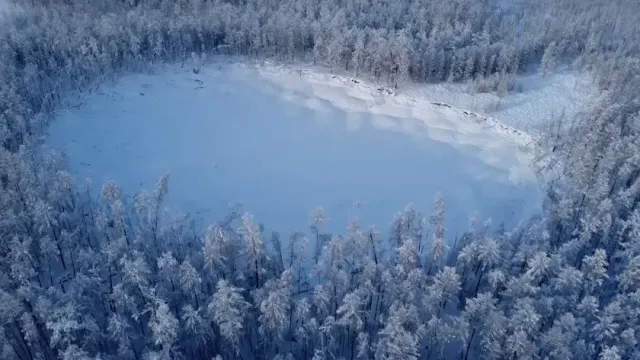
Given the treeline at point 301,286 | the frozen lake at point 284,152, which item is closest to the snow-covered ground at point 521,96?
the frozen lake at point 284,152

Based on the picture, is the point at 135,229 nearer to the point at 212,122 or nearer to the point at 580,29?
the point at 212,122

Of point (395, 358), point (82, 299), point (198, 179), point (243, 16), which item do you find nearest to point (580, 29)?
point (243, 16)

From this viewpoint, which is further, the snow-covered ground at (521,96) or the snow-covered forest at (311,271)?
the snow-covered ground at (521,96)

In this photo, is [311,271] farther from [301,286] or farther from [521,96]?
[521,96]

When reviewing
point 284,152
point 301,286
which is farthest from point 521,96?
point 301,286

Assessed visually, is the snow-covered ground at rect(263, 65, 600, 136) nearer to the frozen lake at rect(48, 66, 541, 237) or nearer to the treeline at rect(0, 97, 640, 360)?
the frozen lake at rect(48, 66, 541, 237)

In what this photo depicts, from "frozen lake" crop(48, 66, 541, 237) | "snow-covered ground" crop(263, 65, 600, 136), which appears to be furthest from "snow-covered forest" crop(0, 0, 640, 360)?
"frozen lake" crop(48, 66, 541, 237)

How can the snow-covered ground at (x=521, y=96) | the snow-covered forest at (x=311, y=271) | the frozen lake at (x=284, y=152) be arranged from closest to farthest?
the snow-covered forest at (x=311, y=271)
the frozen lake at (x=284, y=152)
the snow-covered ground at (x=521, y=96)

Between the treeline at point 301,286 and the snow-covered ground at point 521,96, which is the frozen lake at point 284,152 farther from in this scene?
the treeline at point 301,286
